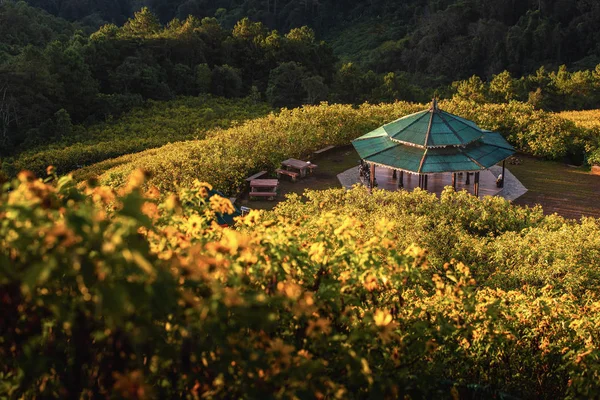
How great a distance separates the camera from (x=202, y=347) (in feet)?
12.7

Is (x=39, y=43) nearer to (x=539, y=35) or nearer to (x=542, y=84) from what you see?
(x=542, y=84)

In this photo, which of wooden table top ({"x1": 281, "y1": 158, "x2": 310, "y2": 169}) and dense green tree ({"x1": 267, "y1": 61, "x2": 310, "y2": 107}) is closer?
wooden table top ({"x1": 281, "y1": 158, "x2": 310, "y2": 169})

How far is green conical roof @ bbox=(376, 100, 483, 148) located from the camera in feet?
65.7

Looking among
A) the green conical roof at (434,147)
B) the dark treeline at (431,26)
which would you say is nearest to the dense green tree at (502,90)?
the green conical roof at (434,147)

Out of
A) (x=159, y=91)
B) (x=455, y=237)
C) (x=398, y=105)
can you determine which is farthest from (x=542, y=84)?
(x=455, y=237)

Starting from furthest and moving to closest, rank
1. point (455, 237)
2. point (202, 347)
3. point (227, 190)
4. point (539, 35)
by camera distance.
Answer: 1. point (539, 35)
2. point (227, 190)
3. point (455, 237)
4. point (202, 347)

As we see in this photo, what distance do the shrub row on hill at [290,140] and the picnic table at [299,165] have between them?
420 millimetres

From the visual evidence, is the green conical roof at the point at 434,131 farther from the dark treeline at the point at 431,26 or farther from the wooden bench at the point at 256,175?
the dark treeline at the point at 431,26

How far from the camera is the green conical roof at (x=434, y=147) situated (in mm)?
19688

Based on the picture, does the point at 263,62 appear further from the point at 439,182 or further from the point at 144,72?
the point at 439,182

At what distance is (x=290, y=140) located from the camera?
78.0ft

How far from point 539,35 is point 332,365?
74.2 meters

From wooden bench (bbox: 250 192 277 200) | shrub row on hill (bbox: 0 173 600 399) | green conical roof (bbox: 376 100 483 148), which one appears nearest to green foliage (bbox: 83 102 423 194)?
wooden bench (bbox: 250 192 277 200)

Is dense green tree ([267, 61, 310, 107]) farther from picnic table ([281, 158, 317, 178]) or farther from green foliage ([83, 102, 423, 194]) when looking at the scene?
picnic table ([281, 158, 317, 178])
